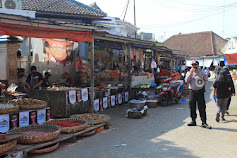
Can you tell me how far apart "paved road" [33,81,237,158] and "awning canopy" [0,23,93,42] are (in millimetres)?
3072

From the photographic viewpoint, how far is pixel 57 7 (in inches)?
727

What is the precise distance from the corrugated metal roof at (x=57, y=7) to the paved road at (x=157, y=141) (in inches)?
475

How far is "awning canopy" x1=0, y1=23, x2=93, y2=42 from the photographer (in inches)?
230

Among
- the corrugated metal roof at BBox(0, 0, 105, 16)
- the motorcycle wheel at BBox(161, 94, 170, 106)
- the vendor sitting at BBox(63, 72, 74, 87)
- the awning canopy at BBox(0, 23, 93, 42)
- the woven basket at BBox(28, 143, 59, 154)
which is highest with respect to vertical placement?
the corrugated metal roof at BBox(0, 0, 105, 16)

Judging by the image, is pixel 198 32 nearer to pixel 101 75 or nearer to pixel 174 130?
pixel 101 75

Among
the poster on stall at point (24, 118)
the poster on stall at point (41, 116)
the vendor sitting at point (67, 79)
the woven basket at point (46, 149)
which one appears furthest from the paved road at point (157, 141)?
the vendor sitting at point (67, 79)

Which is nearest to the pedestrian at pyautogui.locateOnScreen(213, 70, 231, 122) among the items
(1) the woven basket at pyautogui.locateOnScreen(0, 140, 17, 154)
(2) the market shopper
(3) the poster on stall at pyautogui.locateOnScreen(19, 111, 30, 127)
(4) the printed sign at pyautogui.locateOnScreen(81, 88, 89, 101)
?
(4) the printed sign at pyautogui.locateOnScreen(81, 88, 89, 101)

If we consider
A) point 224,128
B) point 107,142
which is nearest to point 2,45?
point 107,142

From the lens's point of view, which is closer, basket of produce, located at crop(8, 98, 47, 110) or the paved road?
the paved road

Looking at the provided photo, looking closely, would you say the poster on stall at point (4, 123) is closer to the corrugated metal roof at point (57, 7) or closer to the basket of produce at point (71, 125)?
the basket of produce at point (71, 125)

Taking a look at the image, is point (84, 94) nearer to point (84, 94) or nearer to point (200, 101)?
point (84, 94)

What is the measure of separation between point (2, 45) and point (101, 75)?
503 cm

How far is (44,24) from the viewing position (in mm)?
6469

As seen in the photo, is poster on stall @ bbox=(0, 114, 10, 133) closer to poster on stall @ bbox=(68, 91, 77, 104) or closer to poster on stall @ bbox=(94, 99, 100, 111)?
poster on stall @ bbox=(68, 91, 77, 104)
